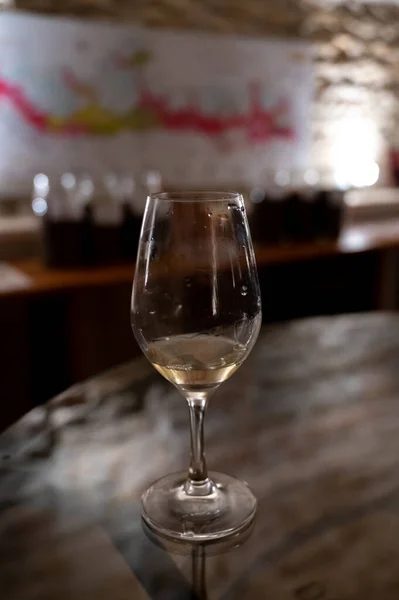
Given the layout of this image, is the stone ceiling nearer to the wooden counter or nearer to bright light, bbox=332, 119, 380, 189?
bright light, bbox=332, 119, 380, 189

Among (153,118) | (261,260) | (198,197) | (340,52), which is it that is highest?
(340,52)

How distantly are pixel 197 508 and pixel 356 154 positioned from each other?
365 centimetres

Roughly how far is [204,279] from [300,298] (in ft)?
6.86

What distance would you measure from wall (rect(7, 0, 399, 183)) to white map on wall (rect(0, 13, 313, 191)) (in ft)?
0.34

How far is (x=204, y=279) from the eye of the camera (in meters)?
0.49

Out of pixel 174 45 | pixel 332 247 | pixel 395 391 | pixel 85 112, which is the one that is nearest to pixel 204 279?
pixel 395 391

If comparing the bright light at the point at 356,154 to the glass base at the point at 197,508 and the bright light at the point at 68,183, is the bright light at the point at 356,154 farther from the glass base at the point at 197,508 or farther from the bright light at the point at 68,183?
the glass base at the point at 197,508

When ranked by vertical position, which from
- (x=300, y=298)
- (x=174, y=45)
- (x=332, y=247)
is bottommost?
(x=300, y=298)

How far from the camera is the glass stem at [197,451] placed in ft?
1.69

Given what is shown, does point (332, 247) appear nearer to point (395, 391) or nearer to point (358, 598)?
point (395, 391)

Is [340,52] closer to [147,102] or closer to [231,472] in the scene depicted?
[147,102]

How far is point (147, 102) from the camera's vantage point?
9.62ft

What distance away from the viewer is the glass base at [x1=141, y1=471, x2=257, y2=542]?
471 millimetres

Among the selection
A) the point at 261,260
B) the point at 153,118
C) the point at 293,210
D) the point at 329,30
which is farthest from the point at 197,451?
the point at 329,30
